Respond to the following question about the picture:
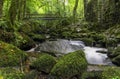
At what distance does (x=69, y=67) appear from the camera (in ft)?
22.1

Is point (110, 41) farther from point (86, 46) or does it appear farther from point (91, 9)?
point (91, 9)

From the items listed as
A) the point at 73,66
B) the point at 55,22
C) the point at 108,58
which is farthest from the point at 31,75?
the point at 55,22

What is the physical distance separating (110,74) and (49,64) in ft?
6.57

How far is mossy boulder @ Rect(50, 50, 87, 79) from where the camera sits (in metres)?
6.66

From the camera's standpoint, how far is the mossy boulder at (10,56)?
747cm

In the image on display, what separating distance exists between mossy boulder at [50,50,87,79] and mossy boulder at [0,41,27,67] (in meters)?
1.48

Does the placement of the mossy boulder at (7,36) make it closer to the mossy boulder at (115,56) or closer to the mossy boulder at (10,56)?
the mossy boulder at (10,56)

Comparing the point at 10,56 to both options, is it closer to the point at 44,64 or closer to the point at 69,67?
the point at 44,64

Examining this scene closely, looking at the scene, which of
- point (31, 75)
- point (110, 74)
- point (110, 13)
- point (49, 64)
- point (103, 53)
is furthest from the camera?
point (110, 13)

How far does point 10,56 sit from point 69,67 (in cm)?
214

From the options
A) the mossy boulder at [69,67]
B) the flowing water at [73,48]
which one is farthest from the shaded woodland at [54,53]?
the flowing water at [73,48]

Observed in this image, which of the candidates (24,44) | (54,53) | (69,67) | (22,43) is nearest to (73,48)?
(54,53)

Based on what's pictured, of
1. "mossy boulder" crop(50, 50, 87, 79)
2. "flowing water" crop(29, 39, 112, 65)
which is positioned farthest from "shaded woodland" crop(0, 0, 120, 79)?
"flowing water" crop(29, 39, 112, 65)

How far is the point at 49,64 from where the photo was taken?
732 centimetres
